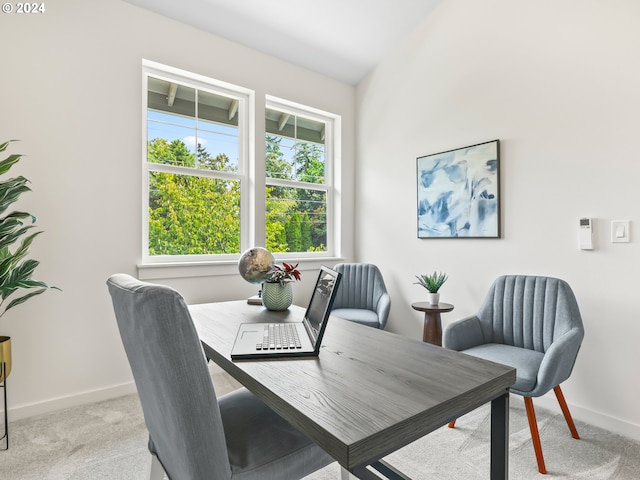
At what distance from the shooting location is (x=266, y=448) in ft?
3.32

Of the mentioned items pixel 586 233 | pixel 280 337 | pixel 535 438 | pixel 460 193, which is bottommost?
pixel 535 438

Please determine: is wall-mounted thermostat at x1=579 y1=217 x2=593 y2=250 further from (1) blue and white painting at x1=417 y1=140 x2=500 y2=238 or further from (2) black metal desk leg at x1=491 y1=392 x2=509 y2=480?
(2) black metal desk leg at x1=491 y1=392 x2=509 y2=480

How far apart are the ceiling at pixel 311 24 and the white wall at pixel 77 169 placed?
25 cm

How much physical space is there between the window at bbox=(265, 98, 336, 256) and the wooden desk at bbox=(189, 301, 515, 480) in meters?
2.29

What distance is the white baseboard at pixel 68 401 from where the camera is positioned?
2244 mm

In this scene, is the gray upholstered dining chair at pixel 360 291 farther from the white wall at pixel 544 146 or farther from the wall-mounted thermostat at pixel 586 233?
the wall-mounted thermostat at pixel 586 233

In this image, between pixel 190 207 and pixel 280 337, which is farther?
pixel 190 207

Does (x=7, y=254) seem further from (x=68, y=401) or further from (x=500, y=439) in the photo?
(x=500, y=439)

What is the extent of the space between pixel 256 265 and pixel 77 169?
1635 millimetres

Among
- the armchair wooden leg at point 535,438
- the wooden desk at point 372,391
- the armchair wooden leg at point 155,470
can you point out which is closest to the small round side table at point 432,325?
the armchair wooden leg at point 535,438

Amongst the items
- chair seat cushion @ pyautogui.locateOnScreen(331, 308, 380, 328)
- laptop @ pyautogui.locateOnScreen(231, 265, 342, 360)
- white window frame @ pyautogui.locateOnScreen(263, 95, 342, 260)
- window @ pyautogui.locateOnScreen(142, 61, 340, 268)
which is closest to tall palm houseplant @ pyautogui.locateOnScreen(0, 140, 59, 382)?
window @ pyautogui.locateOnScreen(142, 61, 340, 268)

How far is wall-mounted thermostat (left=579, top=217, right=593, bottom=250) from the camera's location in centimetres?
220

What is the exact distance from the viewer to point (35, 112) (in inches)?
91.1

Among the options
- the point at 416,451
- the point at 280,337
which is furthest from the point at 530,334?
the point at 280,337
